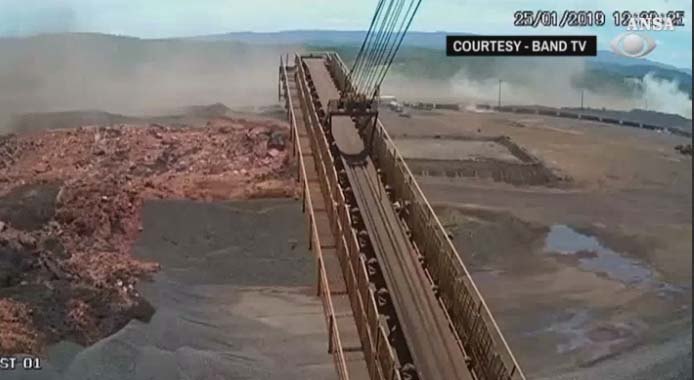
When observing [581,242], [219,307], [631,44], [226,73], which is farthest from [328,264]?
[631,44]

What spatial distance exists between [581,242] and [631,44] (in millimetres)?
1283

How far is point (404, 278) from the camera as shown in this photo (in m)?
3.64

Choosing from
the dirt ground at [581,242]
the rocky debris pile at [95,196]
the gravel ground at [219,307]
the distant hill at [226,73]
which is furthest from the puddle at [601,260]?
the rocky debris pile at [95,196]

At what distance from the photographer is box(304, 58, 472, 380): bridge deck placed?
10.4 ft

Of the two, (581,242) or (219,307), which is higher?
(581,242)

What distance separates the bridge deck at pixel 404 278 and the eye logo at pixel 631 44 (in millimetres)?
1468

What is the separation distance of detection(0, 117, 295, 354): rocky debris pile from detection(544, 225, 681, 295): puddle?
175cm

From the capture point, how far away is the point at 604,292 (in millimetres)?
4719

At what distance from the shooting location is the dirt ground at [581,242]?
14.6ft

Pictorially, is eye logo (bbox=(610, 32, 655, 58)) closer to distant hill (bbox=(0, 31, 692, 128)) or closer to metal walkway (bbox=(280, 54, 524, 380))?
distant hill (bbox=(0, 31, 692, 128))

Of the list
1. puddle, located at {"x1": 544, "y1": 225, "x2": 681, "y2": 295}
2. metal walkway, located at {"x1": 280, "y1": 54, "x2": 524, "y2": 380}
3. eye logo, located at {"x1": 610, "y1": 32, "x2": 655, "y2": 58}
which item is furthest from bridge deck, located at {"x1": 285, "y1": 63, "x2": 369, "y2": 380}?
eye logo, located at {"x1": 610, "y1": 32, "x2": 655, "y2": 58}

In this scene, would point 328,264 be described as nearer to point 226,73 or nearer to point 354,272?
point 354,272

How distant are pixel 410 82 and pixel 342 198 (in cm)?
143

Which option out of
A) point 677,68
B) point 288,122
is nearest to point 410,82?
point 288,122
